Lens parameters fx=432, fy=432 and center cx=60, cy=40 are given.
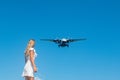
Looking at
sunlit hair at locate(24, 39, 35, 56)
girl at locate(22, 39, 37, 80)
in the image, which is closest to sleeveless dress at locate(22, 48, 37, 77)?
girl at locate(22, 39, 37, 80)

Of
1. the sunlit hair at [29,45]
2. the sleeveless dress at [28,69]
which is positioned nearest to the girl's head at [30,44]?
the sunlit hair at [29,45]

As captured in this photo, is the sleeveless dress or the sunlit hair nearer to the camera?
the sleeveless dress

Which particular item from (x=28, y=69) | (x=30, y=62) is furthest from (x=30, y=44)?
(x=28, y=69)

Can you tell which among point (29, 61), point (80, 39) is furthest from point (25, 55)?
point (80, 39)

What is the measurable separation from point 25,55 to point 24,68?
1.24 feet

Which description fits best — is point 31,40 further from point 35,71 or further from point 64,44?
point 64,44

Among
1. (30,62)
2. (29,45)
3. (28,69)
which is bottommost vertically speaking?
(28,69)

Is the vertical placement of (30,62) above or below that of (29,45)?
below

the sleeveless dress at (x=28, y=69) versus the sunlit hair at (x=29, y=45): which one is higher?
the sunlit hair at (x=29, y=45)

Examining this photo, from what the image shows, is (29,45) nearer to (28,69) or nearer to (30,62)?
(30,62)

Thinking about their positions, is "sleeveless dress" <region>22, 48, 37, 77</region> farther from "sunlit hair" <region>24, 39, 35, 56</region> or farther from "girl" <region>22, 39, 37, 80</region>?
"sunlit hair" <region>24, 39, 35, 56</region>

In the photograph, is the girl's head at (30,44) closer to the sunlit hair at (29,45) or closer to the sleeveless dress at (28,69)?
the sunlit hair at (29,45)

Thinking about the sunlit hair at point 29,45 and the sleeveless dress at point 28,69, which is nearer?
the sleeveless dress at point 28,69

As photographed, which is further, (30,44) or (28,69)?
(30,44)
